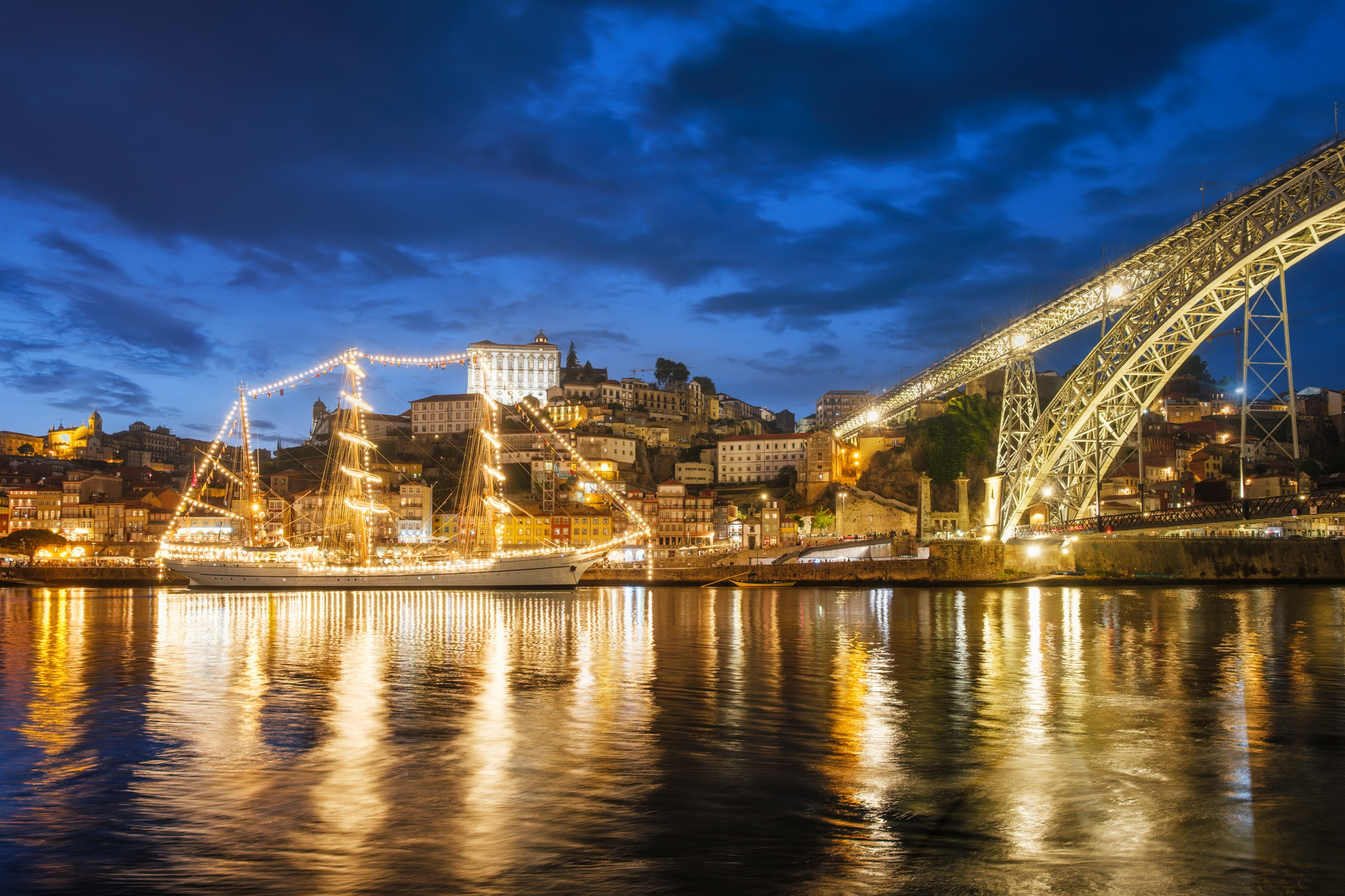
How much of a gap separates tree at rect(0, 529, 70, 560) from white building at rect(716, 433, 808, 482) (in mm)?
56770

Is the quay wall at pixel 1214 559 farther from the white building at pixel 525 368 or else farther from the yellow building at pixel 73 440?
the yellow building at pixel 73 440

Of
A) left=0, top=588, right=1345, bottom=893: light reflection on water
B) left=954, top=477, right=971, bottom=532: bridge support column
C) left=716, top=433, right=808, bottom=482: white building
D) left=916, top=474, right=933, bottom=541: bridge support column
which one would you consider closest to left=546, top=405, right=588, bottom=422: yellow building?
left=716, top=433, right=808, bottom=482: white building

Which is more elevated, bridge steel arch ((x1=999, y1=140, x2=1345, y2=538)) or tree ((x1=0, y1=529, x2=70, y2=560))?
bridge steel arch ((x1=999, y1=140, x2=1345, y2=538))

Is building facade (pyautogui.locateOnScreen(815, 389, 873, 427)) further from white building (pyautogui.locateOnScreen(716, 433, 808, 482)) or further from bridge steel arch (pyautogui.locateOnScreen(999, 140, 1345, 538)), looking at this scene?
bridge steel arch (pyautogui.locateOnScreen(999, 140, 1345, 538))

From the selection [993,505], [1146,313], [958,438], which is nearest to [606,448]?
[958,438]

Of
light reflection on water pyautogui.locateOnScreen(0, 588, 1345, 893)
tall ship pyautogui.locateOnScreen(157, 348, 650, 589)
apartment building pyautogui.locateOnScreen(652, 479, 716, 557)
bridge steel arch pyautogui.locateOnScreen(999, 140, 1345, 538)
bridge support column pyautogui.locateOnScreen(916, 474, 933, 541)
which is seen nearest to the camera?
light reflection on water pyautogui.locateOnScreen(0, 588, 1345, 893)

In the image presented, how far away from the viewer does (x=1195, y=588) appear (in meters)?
40.5

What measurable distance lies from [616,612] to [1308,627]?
19721 mm

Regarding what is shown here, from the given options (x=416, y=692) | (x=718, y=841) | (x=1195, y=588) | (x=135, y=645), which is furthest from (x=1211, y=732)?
(x=1195, y=588)

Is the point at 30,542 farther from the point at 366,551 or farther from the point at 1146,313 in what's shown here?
the point at 1146,313

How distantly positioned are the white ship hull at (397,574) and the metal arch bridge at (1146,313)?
78.4 feet

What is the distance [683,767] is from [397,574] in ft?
160

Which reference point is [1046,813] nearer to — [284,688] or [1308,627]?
[284,688]

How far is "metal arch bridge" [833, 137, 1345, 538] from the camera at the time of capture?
82.5ft
